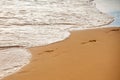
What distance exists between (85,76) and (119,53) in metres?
0.72

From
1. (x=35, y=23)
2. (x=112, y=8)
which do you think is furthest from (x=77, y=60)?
(x=112, y=8)

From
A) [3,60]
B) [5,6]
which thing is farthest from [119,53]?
[5,6]

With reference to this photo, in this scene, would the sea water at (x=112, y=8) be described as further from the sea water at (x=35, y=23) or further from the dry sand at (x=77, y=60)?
the dry sand at (x=77, y=60)

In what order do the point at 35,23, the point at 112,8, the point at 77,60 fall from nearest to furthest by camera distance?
the point at 77,60, the point at 35,23, the point at 112,8

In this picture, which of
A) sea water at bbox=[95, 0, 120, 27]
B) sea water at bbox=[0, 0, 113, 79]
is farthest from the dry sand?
sea water at bbox=[95, 0, 120, 27]

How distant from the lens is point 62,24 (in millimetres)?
4484

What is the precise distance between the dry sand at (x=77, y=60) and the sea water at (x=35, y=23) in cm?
15

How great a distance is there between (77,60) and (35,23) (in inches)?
72.8

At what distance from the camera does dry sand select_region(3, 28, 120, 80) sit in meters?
2.39

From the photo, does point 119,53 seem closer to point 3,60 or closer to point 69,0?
point 3,60

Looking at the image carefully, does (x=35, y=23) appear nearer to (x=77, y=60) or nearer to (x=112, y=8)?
(x=112, y=8)

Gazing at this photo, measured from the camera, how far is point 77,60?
2.73 meters

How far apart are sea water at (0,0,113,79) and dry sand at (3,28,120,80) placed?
15cm

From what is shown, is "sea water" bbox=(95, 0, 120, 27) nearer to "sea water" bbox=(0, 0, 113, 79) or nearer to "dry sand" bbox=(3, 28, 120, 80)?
"sea water" bbox=(0, 0, 113, 79)
